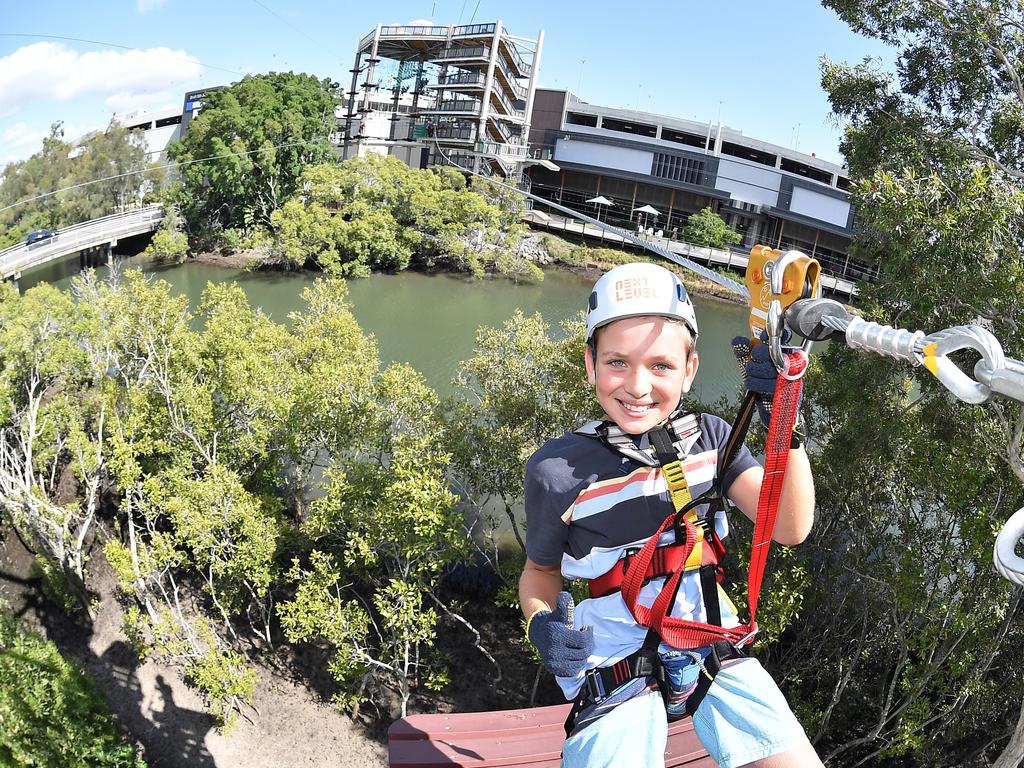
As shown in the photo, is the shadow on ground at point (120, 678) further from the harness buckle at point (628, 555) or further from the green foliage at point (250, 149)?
the green foliage at point (250, 149)

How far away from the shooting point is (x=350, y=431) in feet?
32.6

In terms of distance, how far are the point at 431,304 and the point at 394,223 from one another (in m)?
5.51

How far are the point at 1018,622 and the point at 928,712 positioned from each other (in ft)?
4.42

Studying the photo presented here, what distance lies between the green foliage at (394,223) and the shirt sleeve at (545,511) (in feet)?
96.0

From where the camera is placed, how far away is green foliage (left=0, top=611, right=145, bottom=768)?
25.0ft

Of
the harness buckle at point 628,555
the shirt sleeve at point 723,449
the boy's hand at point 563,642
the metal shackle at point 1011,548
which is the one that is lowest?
the boy's hand at point 563,642

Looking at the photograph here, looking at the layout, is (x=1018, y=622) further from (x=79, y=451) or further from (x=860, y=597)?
(x=79, y=451)

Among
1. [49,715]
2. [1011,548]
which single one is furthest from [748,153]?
[1011,548]

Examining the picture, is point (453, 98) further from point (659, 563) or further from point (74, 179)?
point (659, 563)

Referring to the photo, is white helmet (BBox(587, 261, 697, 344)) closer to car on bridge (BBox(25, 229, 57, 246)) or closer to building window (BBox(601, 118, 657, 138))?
car on bridge (BBox(25, 229, 57, 246))

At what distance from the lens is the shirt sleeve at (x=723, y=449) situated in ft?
9.09

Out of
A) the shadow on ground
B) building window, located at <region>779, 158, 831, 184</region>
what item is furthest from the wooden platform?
building window, located at <region>779, 158, 831, 184</region>

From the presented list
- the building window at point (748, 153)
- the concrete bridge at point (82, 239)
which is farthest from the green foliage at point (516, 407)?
the building window at point (748, 153)

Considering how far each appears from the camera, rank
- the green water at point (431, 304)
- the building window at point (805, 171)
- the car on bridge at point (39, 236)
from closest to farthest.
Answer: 1. the green water at point (431, 304)
2. the car on bridge at point (39, 236)
3. the building window at point (805, 171)
